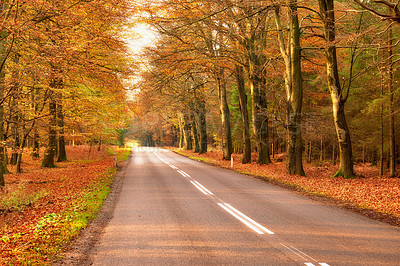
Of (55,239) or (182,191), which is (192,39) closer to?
(182,191)

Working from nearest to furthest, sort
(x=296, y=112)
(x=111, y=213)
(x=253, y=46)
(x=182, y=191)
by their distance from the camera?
(x=111, y=213)
(x=182, y=191)
(x=296, y=112)
(x=253, y=46)

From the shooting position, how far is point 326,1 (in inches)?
582

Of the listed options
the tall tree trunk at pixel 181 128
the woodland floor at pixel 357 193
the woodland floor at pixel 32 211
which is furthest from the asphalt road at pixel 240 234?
the tall tree trunk at pixel 181 128

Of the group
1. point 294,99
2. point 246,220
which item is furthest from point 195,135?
point 246,220

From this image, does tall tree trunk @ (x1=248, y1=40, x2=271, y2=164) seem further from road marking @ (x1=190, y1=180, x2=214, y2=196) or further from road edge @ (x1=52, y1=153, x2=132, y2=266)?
road edge @ (x1=52, y1=153, x2=132, y2=266)

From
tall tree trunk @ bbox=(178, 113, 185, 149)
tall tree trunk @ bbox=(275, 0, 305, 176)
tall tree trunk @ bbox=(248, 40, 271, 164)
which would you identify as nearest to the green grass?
tall tree trunk @ bbox=(275, 0, 305, 176)

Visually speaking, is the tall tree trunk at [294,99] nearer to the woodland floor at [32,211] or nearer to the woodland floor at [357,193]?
the woodland floor at [357,193]

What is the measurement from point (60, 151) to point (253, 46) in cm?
1860

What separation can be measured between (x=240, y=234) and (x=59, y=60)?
26.7 feet

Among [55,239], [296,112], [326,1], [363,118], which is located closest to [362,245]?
[55,239]

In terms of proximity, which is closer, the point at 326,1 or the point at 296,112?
the point at 326,1

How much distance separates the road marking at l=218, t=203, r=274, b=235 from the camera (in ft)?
20.9

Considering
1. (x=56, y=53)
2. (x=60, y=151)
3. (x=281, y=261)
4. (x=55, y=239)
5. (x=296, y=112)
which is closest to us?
(x=281, y=261)

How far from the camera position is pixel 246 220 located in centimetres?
715
